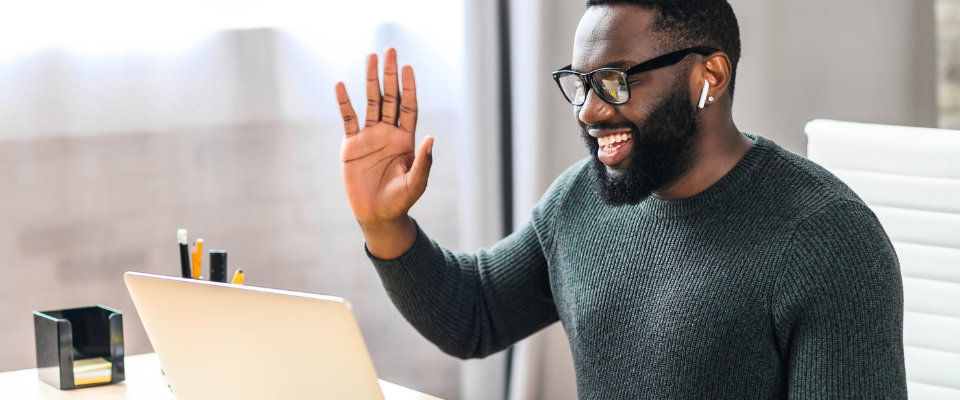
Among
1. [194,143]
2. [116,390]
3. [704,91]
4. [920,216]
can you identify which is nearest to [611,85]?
[704,91]

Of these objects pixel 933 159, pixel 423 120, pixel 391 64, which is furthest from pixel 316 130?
pixel 933 159

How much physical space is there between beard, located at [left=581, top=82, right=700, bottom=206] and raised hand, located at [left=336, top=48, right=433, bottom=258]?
26 centimetres

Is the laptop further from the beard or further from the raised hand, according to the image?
the beard

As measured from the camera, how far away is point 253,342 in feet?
3.19

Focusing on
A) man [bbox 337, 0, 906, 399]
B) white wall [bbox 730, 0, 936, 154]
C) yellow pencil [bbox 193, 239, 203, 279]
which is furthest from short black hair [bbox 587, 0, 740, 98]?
white wall [bbox 730, 0, 936, 154]

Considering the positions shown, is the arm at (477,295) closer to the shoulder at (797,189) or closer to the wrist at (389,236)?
the wrist at (389,236)

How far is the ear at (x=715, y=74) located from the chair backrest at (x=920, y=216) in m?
0.29

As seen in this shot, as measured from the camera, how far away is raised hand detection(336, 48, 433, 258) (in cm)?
134

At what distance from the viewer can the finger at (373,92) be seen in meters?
1.31

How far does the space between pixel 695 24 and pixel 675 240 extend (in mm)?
275

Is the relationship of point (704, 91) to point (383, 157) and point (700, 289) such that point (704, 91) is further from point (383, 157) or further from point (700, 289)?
point (383, 157)

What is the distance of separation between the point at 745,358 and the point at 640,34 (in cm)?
41

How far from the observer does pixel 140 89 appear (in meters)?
2.08

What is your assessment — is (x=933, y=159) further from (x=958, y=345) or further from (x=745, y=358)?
(x=745, y=358)
